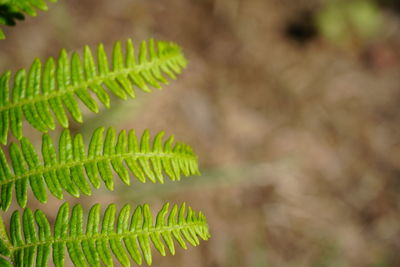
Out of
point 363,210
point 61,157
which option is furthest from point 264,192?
point 61,157

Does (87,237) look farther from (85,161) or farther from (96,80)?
(96,80)

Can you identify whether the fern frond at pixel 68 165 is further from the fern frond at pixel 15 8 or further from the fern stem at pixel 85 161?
the fern frond at pixel 15 8

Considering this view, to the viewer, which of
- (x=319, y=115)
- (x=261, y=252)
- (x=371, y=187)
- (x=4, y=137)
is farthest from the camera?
(x=319, y=115)

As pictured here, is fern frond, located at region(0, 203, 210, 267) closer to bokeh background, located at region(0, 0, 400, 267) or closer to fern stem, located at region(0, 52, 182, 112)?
fern stem, located at region(0, 52, 182, 112)

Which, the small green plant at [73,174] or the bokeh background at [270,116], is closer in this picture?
the small green plant at [73,174]

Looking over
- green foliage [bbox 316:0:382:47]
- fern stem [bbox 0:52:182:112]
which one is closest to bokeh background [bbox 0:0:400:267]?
green foliage [bbox 316:0:382:47]

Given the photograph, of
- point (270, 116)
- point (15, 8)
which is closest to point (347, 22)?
point (270, 116)

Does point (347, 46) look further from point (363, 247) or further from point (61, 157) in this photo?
point (61, 157)

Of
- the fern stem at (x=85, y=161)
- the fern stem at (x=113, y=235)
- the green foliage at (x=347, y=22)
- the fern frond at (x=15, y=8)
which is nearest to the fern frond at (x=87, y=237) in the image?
the fern stem at (x=113, y=235)
